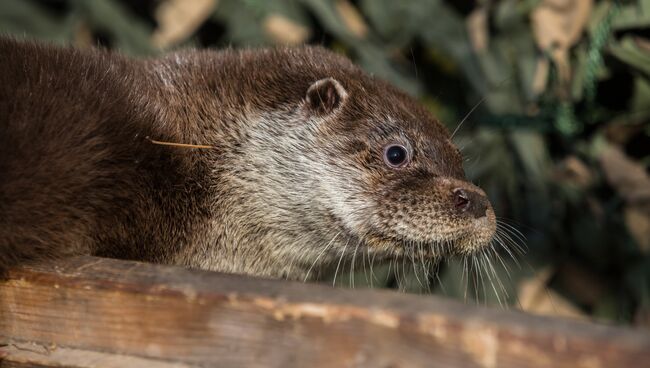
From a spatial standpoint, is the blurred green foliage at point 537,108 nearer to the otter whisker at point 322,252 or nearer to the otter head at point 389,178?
the otter whisker at point 322,252

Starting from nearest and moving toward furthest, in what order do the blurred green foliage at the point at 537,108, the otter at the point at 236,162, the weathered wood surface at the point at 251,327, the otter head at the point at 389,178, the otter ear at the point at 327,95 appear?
the weathered wood surface at the point at 251,327
the otter at the point at 236,162
the otter head at the point at 389,178
the otter ear at the point at 327,95
the blurred green foliage at the point at 537,108

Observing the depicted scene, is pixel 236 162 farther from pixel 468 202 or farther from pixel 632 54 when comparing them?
pixel 632 54

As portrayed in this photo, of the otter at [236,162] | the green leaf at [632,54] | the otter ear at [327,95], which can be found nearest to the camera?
the otter at [236,162]

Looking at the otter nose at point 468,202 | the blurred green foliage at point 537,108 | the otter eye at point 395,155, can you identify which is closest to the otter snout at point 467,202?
the otter nose at point 468,202

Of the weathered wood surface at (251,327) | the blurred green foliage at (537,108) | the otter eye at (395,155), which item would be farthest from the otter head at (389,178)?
the blurred green foliage at (537,108)

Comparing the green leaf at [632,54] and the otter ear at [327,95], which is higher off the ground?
the green leaf at [632,54]

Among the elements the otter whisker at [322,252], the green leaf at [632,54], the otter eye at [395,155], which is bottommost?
the otter whisker at [322,252]

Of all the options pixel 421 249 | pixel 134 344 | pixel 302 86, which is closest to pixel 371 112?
pixel 302 86

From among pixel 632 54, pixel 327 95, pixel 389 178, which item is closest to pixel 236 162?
pixel 327 95

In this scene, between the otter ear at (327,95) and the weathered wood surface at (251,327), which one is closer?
the weathered wood surface at (251,327)
